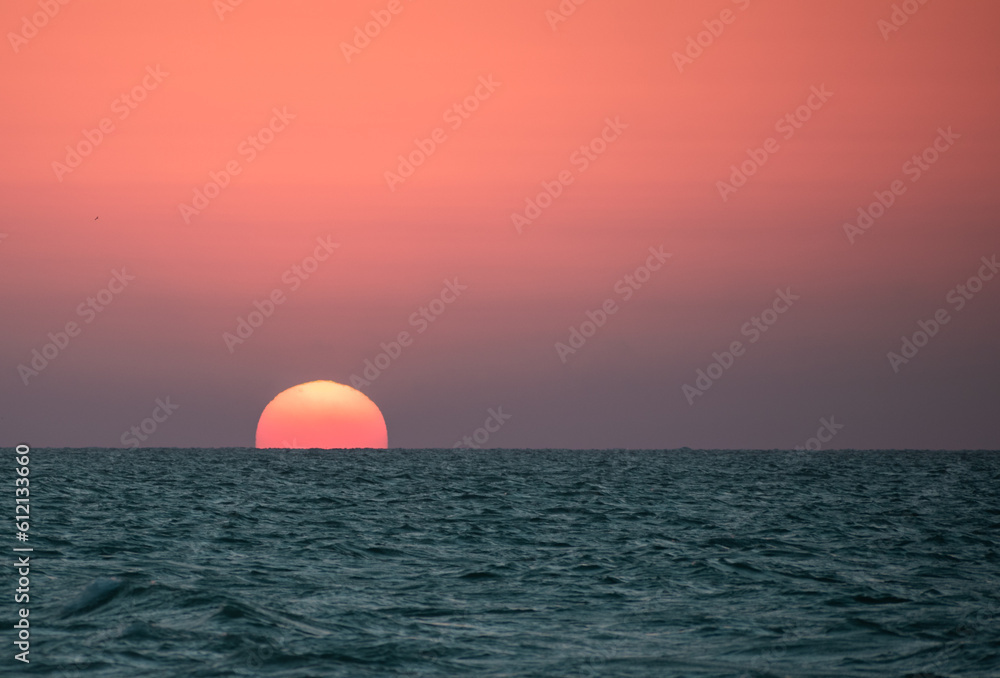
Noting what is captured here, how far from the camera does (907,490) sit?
6612 cm

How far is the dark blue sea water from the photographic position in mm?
16156

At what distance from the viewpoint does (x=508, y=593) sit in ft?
72.5

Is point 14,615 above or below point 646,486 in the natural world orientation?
below

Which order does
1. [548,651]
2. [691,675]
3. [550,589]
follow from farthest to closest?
[550,589] → [548,651] → [691,675]

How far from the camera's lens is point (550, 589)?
22.7m

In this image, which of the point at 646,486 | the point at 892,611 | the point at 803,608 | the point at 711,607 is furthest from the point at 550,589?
the point at 646,486

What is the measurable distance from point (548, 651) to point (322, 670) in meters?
3.74

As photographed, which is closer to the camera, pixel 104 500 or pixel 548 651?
pixel 548 651

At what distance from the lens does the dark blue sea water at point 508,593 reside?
53.0ft

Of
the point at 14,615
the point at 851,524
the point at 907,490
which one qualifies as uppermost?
the point at 907,490

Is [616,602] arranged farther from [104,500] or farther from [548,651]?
[104,500]

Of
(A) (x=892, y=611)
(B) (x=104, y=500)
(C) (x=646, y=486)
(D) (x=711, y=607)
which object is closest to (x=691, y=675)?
(D) (x=711, y=607)

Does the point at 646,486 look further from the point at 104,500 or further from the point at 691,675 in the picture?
the point at 691,675

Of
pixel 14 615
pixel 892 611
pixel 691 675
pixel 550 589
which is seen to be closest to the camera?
pixel 691 675
